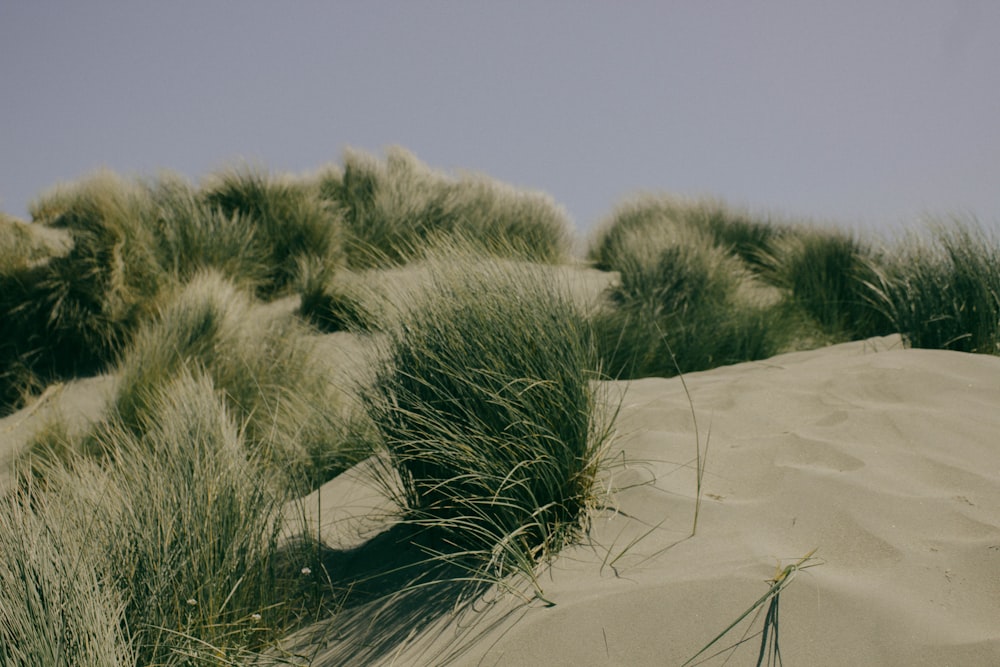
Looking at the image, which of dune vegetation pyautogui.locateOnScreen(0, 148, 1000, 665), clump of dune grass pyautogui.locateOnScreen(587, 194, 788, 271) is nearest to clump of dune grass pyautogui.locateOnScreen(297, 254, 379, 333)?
dune vegetation pyautogui.locateOnScreen(0, 148, 1000, 665)

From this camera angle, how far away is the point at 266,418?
16.3 feet

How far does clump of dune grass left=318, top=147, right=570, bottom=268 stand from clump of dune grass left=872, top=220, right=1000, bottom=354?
3.44 meters

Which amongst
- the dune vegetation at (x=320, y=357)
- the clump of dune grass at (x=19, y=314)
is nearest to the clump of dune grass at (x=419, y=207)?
the dune vegetation at (x=320, y=357)

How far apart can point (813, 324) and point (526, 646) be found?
5753mm

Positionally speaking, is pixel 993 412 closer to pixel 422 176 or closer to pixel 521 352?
pixel 521 352

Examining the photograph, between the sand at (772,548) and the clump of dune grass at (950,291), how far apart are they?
3.89 ft

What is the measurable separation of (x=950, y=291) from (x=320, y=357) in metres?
4.33

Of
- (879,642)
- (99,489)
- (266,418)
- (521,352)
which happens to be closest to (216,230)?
(266,418)

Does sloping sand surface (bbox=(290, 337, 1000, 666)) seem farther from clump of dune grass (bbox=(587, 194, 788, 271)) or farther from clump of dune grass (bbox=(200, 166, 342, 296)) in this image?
clump of dune grass (bbox=(587, 194, 788, 271))

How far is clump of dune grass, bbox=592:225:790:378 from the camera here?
5.45 m

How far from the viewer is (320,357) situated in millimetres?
5477

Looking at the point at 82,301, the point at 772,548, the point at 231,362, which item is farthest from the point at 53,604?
the point at 82,301

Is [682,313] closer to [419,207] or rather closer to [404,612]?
[419,207]

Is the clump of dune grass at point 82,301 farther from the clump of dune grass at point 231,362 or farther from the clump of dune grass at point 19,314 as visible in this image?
the clump of dune grass at point 231,362
